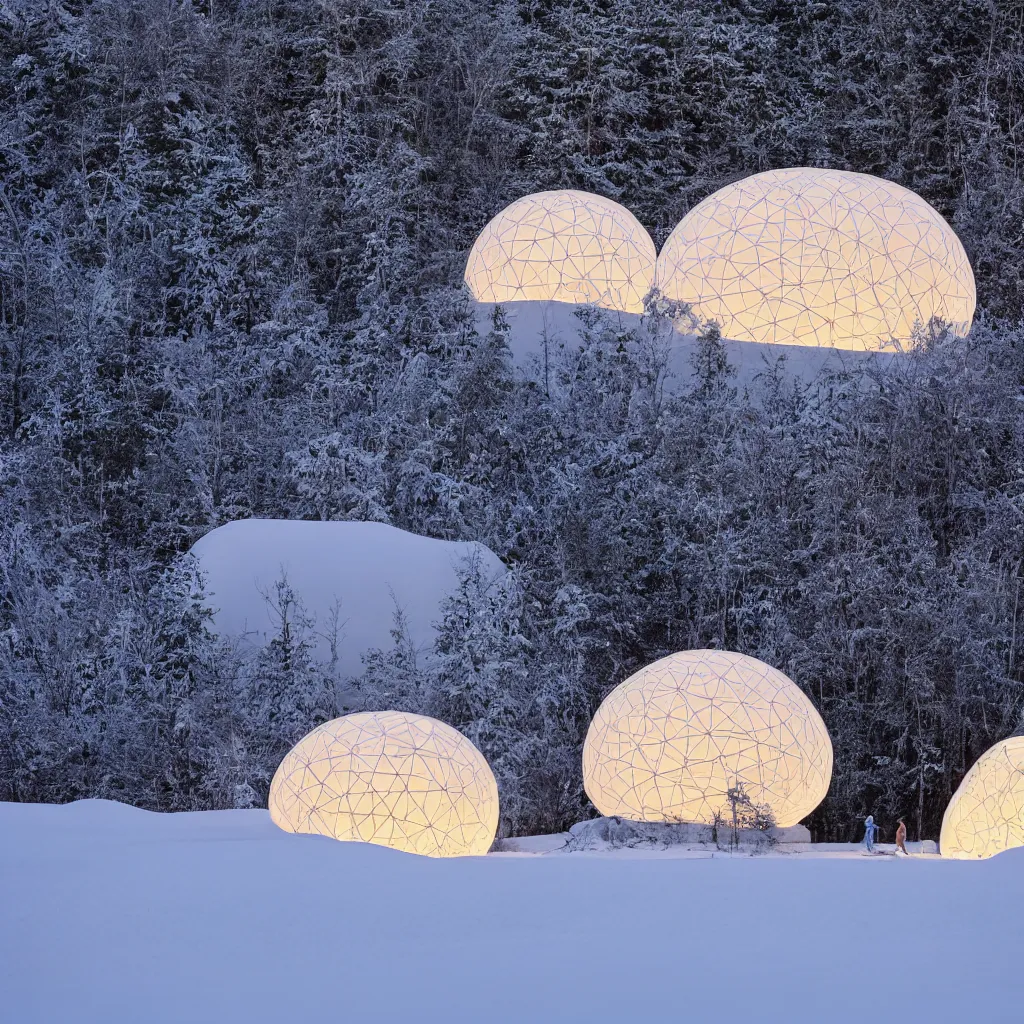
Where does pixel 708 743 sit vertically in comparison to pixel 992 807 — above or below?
above

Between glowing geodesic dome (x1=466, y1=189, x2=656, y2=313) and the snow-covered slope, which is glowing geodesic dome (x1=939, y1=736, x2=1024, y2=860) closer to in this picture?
the snow-covered slope

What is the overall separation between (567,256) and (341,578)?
20.6ft

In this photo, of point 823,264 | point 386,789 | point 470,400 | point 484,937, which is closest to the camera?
point 484,937

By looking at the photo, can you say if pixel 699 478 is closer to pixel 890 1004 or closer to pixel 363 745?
pixel 363 745

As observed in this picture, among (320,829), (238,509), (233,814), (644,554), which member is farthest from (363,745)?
(238,509)

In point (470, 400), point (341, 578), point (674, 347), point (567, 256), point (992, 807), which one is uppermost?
point (567, 256)

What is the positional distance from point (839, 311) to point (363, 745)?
31.1 feet

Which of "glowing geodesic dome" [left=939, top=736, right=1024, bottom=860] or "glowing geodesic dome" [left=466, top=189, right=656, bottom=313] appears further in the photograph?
"glowing geodesic dome" [left=466, top=189, right=656, bottom=313]

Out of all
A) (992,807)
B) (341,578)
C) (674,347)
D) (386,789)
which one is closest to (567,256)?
(674,347)

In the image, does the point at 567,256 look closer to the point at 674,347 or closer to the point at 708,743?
the point at 674,347

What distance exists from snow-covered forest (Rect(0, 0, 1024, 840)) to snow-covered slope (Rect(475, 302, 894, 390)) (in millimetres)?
204

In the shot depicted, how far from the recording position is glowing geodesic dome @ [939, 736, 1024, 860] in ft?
33.9

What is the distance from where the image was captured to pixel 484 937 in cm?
659

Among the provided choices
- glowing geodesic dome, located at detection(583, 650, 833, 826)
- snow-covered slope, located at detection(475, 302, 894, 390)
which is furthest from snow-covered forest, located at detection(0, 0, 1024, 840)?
glowing geodesic dome, located at detection(583, 650, 833, 826)
